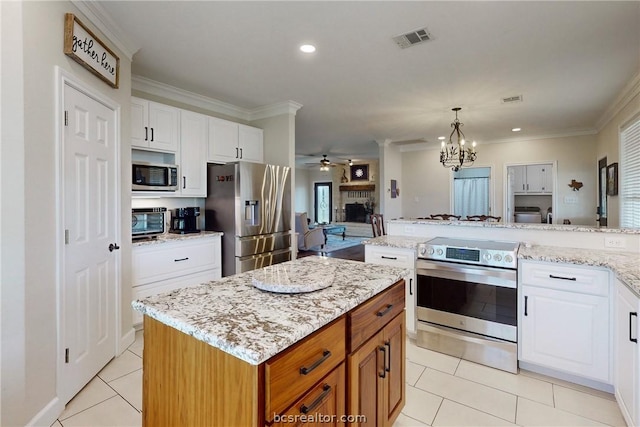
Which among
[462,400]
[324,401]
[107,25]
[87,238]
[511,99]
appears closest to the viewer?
[324,401]

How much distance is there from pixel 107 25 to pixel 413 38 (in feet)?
7.47

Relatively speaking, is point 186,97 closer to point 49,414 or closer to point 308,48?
point 308,48

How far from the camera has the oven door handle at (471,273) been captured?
7.60 feet

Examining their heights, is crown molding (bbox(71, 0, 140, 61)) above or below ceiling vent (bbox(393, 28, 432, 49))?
below

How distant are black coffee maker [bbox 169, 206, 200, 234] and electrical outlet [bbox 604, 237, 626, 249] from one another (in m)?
3.84

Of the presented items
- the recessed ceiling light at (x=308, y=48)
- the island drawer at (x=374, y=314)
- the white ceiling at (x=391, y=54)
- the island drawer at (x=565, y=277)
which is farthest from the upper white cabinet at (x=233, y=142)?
the island drawer at (x=565, y=277)

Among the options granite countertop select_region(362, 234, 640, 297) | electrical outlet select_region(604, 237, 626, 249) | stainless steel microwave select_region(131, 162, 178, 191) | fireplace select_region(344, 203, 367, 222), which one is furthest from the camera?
fireplace select_region(344, 203, 367, 222)

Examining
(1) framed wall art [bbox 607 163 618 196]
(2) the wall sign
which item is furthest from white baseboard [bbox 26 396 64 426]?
(1) framed wall art [bbox 607 163 618 196]

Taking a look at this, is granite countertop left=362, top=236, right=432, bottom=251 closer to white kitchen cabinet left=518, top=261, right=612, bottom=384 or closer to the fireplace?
white kitchen cabinet left=518, top=261, right=612, bottom=384

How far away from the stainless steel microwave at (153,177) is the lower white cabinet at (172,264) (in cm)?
59

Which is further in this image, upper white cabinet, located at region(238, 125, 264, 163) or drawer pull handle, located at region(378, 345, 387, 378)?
upper white cabinet, located at region(238, 125, 264, 163)

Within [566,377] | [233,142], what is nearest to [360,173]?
[233,142]

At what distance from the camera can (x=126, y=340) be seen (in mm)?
2617

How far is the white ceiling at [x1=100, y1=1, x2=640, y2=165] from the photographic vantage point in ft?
6.96
